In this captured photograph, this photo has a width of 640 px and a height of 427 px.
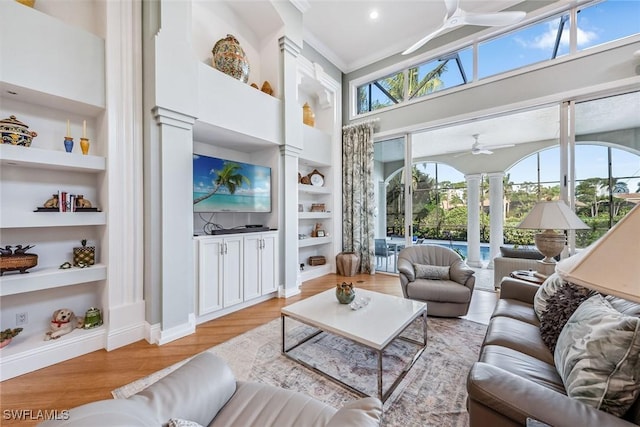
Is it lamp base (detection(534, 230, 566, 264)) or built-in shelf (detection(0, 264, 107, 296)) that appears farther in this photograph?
lamp base (detection(534, 230, 566, 264))

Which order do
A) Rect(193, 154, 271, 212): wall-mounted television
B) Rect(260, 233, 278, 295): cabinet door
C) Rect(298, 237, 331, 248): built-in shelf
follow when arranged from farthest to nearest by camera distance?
Rect(298, 237, 331, 248): built-in shelf < Rect(260, 233, 278, 295): cabinet door < Rect(193, 154, 271, 212): wall-mounted television

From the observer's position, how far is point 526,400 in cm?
94

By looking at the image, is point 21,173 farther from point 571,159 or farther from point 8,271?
point 571,159

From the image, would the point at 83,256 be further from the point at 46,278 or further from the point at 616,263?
the point at 616,263

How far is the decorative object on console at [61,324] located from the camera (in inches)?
83.4

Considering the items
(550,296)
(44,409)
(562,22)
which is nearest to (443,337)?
(550,296)

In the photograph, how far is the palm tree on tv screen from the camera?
310cm

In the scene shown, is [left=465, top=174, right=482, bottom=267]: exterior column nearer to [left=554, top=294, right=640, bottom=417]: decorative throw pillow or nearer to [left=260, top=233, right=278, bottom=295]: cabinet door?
[left=260, top=233, right=278, bottom=295]: cabinet door

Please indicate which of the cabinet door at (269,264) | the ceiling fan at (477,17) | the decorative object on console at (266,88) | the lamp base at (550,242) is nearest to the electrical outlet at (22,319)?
the cabinet door at (269,264)

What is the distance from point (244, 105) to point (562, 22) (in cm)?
441

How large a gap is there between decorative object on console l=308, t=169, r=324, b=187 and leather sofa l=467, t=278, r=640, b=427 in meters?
3.83

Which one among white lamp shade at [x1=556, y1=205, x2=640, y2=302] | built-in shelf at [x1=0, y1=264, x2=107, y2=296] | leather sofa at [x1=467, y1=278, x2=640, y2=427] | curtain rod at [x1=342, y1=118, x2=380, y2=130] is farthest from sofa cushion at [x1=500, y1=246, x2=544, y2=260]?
built-in shelf at [x1=0, y1=264, x2=107, y2=296]

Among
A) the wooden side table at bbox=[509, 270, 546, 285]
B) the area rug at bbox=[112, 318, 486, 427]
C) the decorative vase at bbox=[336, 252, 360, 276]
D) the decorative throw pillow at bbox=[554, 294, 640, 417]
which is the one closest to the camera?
the decorative throw pillow at bbox=[554, 294, 640, 417]

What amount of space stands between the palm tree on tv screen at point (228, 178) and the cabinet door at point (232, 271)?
646 millimetres
